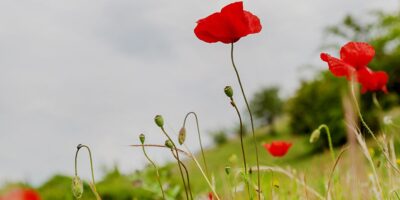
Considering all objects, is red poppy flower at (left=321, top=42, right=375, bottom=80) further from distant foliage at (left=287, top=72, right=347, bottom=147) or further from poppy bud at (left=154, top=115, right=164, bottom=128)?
distant foliage at (left=287, top=72, right=347, bottom=147)

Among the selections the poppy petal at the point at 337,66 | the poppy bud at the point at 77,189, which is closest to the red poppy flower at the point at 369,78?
the poppy petal at the point at 337,66

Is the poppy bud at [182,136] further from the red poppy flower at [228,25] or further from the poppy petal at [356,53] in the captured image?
the poppy petal at [356,53]

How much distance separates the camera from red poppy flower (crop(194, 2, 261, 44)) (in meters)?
1.54

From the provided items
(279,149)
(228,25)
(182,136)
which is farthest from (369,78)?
(182,136)

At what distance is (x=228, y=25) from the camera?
153cm

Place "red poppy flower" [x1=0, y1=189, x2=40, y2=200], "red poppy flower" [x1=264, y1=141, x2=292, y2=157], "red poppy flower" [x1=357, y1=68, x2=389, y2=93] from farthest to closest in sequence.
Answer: "red poppy flower" [x1=264, y1=141, x2=292, y2=157] < "red poppy flower" [x1=357, y1=68, x2=389, y2=93] < "red poppy flower" [x1=0, y1=189, x2=40, y2=200]

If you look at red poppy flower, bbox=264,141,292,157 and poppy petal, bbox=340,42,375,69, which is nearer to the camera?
poppy petal, bbox=340,42,375,69

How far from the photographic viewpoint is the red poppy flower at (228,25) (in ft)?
5.05

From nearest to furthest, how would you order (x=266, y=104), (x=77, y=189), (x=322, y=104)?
(x=77, y=189), (x=322, y=104), (x=266, y=104)

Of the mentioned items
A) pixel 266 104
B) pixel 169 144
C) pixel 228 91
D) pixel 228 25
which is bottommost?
pixel 169 144

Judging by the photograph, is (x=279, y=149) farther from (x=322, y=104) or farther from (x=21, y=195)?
(x=322, y=104)

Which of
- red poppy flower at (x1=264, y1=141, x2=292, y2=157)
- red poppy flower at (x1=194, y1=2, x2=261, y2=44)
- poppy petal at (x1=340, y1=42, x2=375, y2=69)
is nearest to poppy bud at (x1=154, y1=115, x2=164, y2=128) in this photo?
red poppy flower at (x1=194, y1=2, x2=261, y2=44)

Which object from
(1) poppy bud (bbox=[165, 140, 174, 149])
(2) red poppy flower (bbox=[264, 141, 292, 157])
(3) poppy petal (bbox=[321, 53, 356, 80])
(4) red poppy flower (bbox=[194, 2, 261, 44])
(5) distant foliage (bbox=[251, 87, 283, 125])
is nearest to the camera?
(1) poppy bud (bbox=[165, 140, 174, 149])

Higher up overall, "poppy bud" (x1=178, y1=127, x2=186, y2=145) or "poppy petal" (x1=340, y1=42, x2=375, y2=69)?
"poppy petal" (x1=340, y1=42, x2=375, y2=69)
